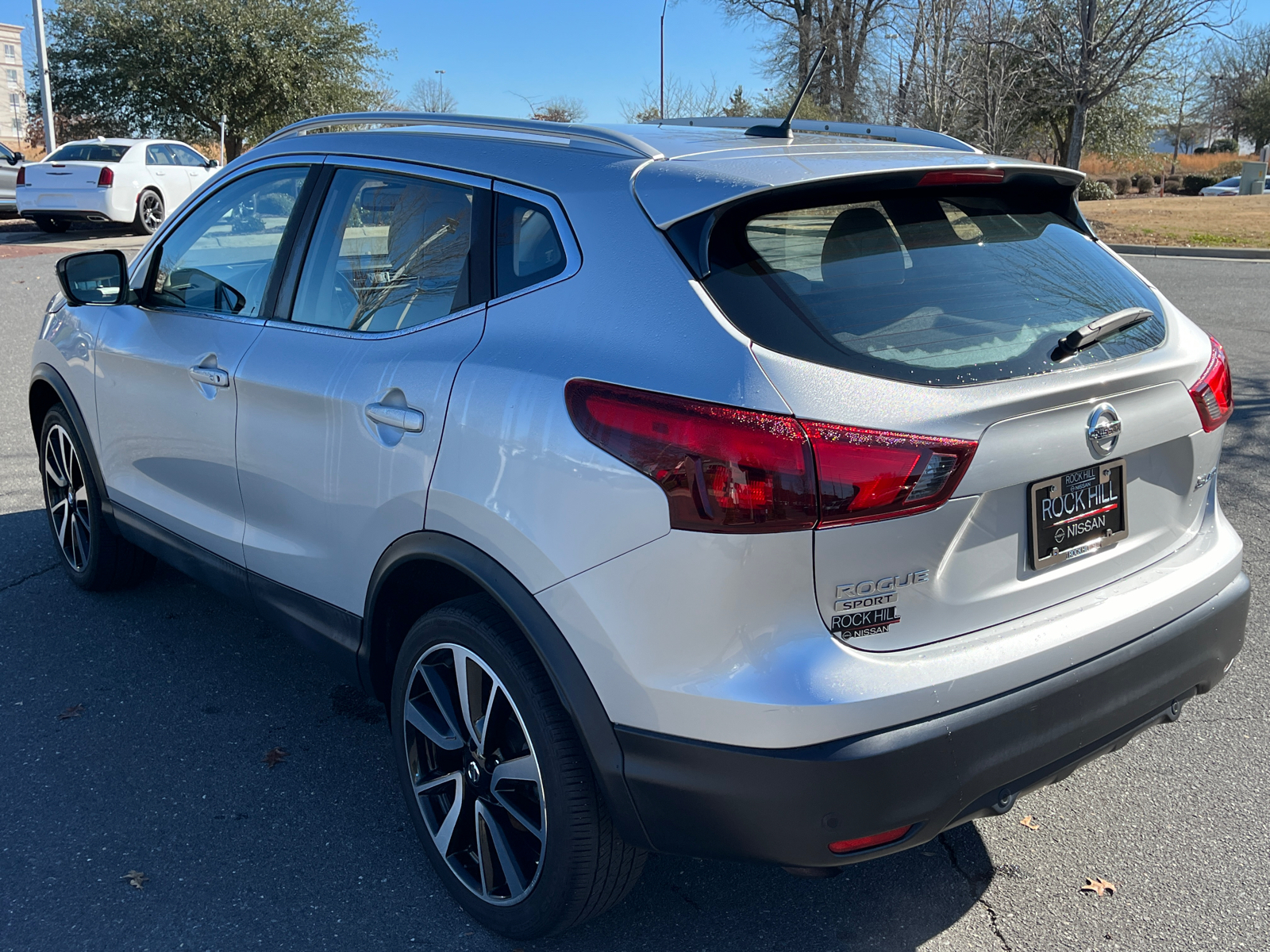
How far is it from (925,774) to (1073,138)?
23164mm

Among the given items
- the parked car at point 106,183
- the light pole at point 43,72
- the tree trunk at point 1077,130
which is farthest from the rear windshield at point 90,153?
the tree trunk at point 1077,130

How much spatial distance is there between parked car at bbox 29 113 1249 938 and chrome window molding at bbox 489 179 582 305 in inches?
0.7

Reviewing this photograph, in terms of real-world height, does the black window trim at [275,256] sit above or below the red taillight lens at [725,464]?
above

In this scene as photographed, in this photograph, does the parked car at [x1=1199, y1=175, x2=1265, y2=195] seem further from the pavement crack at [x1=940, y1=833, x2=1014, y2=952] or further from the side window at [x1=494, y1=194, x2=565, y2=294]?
the side window at [x1=494, y1=194, x2=565, y2=294]

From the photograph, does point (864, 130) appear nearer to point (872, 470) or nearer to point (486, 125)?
point (486, 125)

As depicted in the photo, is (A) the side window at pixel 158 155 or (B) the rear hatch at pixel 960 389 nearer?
(B) the rear hatch at pixel 960 389

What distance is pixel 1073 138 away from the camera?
72.8 feet

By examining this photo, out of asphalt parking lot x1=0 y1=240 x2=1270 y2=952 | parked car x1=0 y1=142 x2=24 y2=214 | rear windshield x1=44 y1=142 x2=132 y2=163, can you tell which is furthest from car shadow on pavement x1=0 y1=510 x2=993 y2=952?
parked car x1=0 y1=142 x2=24 y2=214

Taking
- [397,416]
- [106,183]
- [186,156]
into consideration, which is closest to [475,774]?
[397,416]

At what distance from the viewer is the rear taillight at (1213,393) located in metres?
2.53

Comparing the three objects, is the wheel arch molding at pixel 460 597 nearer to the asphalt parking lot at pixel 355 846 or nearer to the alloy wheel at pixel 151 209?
the asphalt parking lot at pixel 355 846

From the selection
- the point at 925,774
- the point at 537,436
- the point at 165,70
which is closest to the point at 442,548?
the point at 537,436

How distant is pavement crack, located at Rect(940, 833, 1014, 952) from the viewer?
255 centimetres

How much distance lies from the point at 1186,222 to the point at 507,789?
79.0 feet
